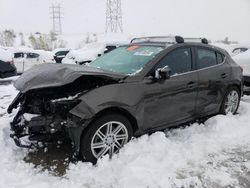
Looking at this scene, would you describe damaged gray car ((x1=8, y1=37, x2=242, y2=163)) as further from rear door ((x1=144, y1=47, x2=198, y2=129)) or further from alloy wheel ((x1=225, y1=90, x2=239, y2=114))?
alloy wheel ((x1=225, y1=90, x2=239, y2=114))

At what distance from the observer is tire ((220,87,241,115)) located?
5804 millimetres

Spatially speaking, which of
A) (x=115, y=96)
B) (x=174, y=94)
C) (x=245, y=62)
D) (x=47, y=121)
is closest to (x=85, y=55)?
(x=245, y=62)

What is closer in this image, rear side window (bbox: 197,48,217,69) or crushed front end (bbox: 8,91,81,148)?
crushed front end (bbox: 8,91,81,148)

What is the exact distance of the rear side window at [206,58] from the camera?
5.25 meters

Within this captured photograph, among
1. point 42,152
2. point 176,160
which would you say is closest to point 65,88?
point 42,152

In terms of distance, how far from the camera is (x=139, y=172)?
3.65 meters

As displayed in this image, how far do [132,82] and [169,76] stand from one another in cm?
66

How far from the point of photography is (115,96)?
400 centimetres

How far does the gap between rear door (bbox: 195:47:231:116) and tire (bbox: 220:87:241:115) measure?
163mm

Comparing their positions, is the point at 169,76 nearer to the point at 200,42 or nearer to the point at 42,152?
the point at 200,42

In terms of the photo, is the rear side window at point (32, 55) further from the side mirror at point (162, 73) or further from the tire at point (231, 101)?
the side mirror at point (162, 73)

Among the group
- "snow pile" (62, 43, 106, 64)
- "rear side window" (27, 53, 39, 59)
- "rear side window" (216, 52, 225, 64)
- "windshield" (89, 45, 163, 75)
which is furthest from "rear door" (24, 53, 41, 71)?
"rear side window" (216, 52, 225, 64)

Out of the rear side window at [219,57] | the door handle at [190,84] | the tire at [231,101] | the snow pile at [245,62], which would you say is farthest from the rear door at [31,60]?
the door handle at [190,84]

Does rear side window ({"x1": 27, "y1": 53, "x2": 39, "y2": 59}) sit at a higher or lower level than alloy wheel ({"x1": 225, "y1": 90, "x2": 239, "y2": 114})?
lower
